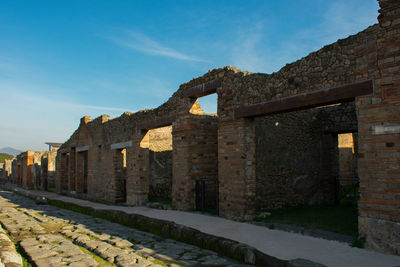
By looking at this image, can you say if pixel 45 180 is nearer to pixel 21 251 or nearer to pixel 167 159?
pixel 167 159

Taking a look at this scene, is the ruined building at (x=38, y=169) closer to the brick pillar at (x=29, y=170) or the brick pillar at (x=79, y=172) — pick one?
the brick pillar at (x=29, y=170)

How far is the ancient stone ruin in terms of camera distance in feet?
15.8

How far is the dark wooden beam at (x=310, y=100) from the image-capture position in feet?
16.9

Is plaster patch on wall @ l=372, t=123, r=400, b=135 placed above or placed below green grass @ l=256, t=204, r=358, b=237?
above

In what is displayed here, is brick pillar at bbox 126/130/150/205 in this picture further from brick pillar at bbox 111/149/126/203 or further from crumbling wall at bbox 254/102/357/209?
crumbling wall at bbox 254/102/357/209

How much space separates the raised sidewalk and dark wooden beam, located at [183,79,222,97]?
325cm

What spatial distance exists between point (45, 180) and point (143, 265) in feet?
62.2

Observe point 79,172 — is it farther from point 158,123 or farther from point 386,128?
point 386,128

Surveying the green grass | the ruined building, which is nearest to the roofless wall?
the green grass

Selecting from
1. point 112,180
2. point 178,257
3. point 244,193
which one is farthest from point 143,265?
point 112,180

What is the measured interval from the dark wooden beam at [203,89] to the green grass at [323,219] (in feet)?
11.4

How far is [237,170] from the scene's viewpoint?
287 inches

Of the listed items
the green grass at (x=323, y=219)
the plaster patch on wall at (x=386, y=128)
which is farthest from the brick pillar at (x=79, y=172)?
the plaster patch on wall at (x=386, y=128)

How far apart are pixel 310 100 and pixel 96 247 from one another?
15.1 feet
